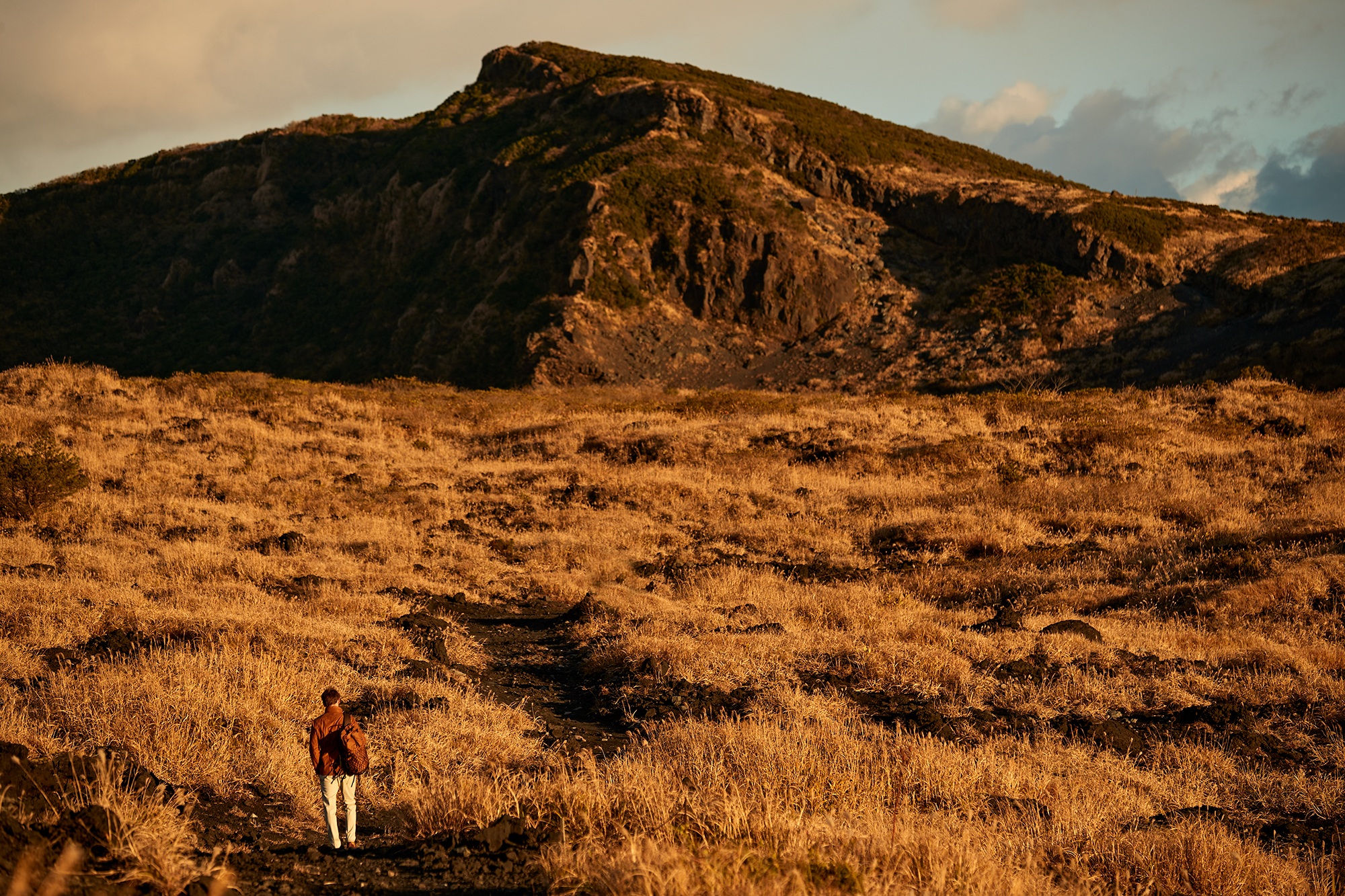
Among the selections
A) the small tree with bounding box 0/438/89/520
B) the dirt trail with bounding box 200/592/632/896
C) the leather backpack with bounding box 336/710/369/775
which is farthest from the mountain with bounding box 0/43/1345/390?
the leather backpack with bounding box 336/710/369/775

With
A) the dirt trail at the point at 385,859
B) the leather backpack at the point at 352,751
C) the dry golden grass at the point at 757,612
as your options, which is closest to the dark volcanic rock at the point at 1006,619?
the dry golden grass at the point at 757,612

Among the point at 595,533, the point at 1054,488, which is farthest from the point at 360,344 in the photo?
the point at 1054,488

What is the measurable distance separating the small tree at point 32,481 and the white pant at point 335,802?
46.0 ft

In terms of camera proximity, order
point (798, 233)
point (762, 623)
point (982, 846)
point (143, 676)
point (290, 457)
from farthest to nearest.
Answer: point (798, 233) < point (290, 457) < point (762, 623) < point (143, 676) < point (982, 846)

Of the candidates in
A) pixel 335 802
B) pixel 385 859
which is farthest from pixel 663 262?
pixel 385 859

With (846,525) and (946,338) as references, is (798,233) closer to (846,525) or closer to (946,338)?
(946,338)

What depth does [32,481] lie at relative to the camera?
48.8 ft

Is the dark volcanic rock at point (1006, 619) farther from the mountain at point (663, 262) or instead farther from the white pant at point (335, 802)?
the mountain at point (663, 262)

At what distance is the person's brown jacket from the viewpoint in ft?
15.5

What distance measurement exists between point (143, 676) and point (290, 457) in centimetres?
1642

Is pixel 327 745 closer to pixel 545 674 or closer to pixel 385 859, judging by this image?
pixel 385 859

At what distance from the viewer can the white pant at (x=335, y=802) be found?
4641mm

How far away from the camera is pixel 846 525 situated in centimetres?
1742

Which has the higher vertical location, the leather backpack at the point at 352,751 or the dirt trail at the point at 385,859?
the leather backpack at the point at 352,751
